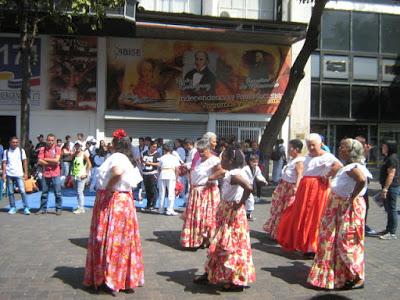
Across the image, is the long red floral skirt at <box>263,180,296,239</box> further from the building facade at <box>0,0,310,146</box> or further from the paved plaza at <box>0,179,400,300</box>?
the building facade at <box>0,0,310,146</box>

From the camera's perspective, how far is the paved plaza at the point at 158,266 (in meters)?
5.67

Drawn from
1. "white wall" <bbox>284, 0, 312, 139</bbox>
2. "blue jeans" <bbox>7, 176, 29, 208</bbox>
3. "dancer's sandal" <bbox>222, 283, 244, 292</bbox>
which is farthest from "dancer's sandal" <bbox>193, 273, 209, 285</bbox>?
"white wall" <bbox>284, 0, 312, 139</bbox>

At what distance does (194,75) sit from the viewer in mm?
20375

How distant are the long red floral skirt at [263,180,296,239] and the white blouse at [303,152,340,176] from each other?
731 mm

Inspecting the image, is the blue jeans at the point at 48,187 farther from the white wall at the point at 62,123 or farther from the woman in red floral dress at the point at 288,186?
the white wall at the point at 62,123

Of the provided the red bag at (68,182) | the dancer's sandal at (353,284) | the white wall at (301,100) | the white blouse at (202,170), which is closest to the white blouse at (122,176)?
the white blouse at (202,170)

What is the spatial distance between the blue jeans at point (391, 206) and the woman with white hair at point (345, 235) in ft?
11.1

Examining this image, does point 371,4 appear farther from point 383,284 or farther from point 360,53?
point 383,284

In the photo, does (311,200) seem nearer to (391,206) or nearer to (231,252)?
(231,252)

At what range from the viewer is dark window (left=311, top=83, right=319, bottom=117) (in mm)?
21938

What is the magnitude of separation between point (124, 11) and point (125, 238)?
41.1 feet

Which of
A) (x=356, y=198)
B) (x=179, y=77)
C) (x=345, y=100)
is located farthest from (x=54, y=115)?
(x=356, y=198)

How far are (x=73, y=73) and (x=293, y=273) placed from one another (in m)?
15.0

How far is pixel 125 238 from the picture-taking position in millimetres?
5566
